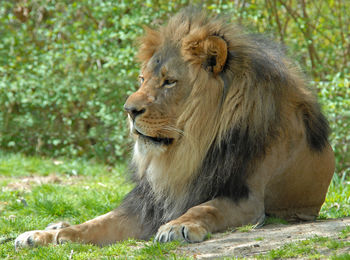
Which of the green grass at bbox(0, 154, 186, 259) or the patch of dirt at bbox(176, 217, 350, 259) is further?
the green grass at bbox(0, 154, 186, 259)

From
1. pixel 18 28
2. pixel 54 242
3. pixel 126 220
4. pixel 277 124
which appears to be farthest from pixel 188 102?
pixel 18 28

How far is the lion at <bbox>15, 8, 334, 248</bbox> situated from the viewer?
3.77 meters

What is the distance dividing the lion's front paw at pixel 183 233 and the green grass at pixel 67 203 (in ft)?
0.30

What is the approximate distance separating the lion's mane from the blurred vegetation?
4.37 m

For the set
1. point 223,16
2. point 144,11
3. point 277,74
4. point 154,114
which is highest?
point 144,11

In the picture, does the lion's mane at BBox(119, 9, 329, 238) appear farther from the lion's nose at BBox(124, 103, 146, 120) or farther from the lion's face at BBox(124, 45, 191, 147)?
the lion's nose at BBox(124, 103, 146, 120)

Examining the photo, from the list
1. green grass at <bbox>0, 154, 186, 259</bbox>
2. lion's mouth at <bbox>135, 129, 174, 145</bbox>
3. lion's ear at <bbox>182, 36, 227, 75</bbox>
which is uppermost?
lion's ear at <bbox>182, 36, 227, 75</bbox>

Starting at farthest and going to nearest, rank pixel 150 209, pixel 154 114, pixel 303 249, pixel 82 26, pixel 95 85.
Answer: pixel 82 26 → pixel 95 85 → pixel 150 209 → pixel 154 114 → pixel 303 249

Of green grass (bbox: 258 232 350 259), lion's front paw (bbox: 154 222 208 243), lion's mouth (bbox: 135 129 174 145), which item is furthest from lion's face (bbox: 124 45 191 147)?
green grass (bbox: 258 232 350 259)

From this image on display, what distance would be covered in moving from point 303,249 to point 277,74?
147 centimetres

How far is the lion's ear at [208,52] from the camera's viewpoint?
3.88m

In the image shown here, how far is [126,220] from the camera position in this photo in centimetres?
415

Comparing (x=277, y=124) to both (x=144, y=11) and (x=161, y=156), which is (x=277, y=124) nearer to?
(x=161, y=156)

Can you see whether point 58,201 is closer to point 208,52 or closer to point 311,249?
point 208,52
